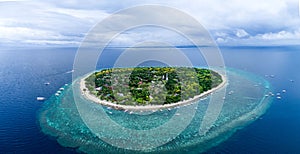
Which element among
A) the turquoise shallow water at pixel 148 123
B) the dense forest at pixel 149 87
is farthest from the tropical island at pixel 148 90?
the turquoise shallow water at pixel 148 123

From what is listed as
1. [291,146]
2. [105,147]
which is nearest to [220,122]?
[291,146]

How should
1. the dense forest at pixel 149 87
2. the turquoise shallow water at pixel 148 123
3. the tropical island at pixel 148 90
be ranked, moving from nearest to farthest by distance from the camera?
the turquoise shallow water at pixel 148 123, the tropical island at pixel 148 90, the dense forest at pixel 149 87

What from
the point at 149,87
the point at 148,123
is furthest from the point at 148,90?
the point at 148,123

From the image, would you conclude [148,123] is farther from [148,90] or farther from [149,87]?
[149,87]

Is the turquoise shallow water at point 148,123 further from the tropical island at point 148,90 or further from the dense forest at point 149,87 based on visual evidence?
the dense forest at point 149,87

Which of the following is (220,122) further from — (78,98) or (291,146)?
(78,98)

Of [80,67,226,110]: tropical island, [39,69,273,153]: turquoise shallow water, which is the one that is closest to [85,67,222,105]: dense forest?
[80,67,226,110]: tropical island

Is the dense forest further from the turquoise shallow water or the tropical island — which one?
the turquoise shallow water
